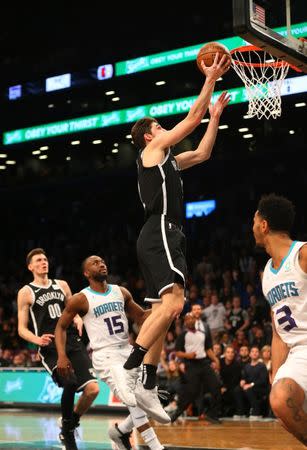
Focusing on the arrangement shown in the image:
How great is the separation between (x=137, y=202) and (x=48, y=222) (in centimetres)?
353

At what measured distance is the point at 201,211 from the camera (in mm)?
24031

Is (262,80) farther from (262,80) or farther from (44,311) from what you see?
(44,311)

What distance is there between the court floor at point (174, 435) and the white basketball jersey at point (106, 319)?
121 cm

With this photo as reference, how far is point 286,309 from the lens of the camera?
514 centimetres

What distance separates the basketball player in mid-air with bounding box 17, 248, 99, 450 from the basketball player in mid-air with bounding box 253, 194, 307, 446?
3.66 metres

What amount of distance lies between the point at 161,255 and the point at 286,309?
1495mm

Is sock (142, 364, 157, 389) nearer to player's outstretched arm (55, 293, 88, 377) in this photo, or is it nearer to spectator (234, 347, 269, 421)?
player's outstretched arm (55, 293, 88, 377)

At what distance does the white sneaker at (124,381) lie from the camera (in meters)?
7.19

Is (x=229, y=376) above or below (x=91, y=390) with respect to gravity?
below

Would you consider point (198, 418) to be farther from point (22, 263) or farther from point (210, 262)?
point (22, 263)

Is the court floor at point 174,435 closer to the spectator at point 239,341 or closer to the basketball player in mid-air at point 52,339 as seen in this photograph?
the basketball player in mid-air at point 52,339

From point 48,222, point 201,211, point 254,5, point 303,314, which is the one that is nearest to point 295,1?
point 254,5

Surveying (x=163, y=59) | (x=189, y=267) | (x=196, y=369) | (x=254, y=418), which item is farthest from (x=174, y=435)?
(x=189, y=267)

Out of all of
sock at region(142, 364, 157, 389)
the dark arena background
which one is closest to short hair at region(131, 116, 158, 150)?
sock at region(142, 364, 157, 389)
